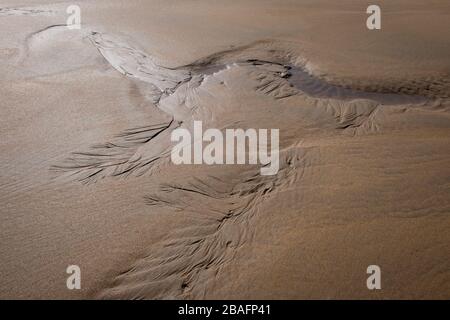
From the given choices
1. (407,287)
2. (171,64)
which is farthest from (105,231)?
(171,64)

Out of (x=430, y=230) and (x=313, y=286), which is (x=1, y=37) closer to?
(x=313, y=286)

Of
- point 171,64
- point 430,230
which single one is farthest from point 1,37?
point 430,230

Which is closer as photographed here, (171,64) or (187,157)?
(187,157)

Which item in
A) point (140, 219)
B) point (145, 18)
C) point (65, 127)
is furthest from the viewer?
point (145, 18)

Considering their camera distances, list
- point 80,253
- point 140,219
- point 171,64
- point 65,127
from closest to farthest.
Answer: point 80,253, point 140,219, point 65,127, point 171,64
